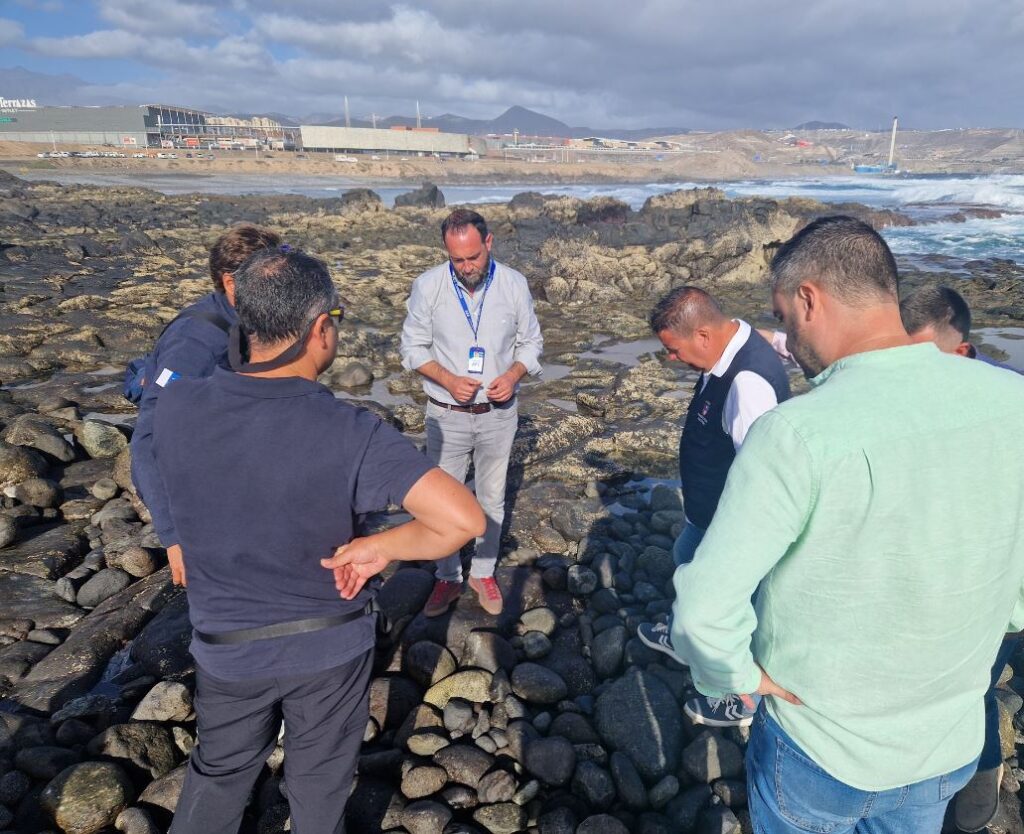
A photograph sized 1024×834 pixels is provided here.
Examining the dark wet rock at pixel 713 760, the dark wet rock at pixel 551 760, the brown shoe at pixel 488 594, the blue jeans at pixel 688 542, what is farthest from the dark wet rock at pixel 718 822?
the brown shoe at pixel 488 594

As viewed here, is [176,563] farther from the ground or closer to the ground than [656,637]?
farther from the ground

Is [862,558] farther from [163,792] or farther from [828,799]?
[163,792]

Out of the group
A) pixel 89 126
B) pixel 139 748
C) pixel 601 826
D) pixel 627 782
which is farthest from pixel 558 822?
pixel 89 126

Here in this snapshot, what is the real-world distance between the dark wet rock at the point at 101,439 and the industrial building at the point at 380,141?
9564cm

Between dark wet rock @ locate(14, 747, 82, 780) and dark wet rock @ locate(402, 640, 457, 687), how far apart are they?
173cm

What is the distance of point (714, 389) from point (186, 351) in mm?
2754

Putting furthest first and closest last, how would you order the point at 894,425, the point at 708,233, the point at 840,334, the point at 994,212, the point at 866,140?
the point at 866,140 < the point at 994,212 < the point at 708,233 < the point at 840,334 < the point at 894,425

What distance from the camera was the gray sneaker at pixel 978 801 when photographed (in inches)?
112

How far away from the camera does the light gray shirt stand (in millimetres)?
4270

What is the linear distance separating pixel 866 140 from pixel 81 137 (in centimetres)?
19404

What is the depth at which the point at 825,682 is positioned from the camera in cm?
161

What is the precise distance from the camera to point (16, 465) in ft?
20.9

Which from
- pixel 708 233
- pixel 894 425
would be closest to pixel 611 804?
pixel 894 425

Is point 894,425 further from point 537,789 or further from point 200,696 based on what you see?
point 537,789
